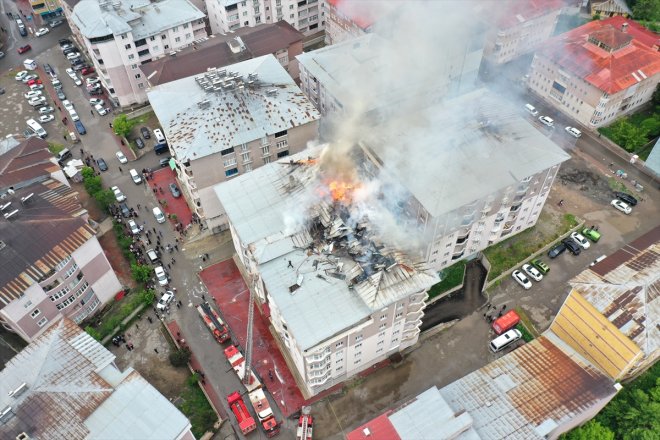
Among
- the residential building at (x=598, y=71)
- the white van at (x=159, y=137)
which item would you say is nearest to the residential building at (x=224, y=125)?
the white van at (x=159, y=137)

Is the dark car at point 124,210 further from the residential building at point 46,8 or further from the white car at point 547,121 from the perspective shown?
the white car at point 547,121

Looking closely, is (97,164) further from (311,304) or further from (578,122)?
(578,122)

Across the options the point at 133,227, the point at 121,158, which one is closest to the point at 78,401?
the point at 133,227

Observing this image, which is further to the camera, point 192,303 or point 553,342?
point 192,303

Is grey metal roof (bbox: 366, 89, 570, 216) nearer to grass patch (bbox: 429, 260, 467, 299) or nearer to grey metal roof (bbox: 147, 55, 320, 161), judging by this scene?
grass patch (bbox: 429, 260, 467, 299)

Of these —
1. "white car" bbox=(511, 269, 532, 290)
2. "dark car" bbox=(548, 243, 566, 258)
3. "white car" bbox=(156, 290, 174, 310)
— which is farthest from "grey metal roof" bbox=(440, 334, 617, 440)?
"white car" bbox=(156, 290, 174, 310)

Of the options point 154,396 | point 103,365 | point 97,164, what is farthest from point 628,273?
point 97,164

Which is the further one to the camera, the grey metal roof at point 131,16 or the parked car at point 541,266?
the grey metal roof at point 131,16
